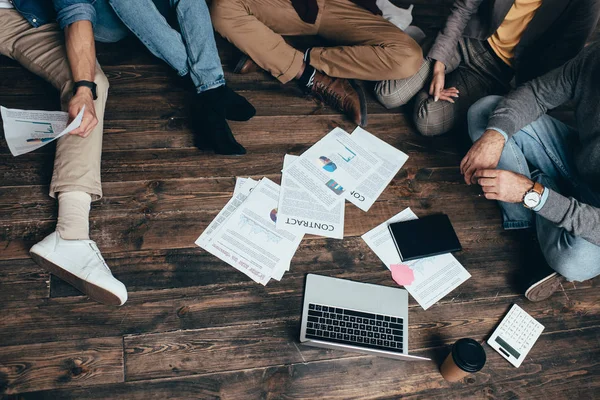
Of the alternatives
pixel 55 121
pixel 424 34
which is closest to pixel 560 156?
pixel 424 34

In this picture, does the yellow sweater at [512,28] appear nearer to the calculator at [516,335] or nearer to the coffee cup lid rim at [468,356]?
the calculator at [516,335]

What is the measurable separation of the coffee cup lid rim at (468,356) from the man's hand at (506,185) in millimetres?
507

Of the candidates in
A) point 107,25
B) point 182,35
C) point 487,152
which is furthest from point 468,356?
point 107,25

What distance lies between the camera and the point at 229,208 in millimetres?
1739

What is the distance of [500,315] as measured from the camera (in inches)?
66.2

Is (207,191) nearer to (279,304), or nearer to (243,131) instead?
(243,131)

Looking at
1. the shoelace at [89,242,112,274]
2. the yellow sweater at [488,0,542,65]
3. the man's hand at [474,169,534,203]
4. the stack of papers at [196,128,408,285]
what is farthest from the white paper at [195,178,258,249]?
the yellow sweater at [488,0,542,65]

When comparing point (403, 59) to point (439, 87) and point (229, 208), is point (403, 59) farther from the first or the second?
point (229, 208)

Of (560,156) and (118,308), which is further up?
(560,156)

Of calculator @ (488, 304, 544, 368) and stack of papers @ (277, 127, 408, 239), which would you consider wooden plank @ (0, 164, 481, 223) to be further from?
calculator @ (488, 304, 544, 368)

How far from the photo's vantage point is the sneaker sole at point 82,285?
1.43 metres

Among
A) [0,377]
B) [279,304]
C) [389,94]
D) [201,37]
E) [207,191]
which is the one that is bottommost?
[0,377]

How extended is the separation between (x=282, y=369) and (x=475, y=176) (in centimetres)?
98

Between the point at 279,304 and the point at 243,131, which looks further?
the point at 243,131
